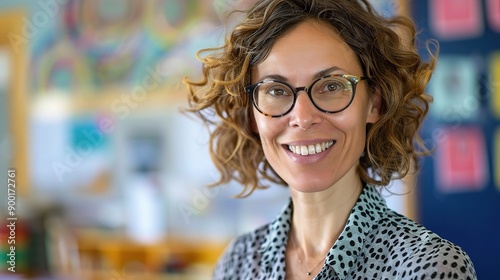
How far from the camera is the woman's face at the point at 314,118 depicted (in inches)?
47.4

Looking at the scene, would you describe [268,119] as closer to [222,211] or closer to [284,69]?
[284,69]

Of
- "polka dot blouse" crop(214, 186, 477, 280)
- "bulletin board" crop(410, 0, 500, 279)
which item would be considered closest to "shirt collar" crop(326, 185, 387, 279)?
"polka dot blouse" crop(214, 186, 477, 280)

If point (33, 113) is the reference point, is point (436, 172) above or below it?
below

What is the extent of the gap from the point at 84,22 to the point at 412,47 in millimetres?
2506

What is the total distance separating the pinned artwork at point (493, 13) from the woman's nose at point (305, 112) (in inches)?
61.2

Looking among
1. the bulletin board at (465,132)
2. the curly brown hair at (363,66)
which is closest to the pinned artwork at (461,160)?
the bulletin board at (465,132)

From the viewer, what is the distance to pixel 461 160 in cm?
252

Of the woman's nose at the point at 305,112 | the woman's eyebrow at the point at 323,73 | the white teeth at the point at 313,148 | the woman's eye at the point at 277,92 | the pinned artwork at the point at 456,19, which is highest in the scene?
the pinned artwork at the point at 456,19

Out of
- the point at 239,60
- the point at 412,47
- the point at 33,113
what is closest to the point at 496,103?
the point at 412,47

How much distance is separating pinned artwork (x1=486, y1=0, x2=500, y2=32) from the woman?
1.26 meters

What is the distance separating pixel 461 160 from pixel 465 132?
0.34 ft

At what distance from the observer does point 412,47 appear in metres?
1.34

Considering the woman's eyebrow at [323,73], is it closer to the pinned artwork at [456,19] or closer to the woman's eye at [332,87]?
the woman's eye at [332,87]

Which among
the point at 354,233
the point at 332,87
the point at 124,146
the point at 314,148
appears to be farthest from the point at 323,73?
the point at 124,146
